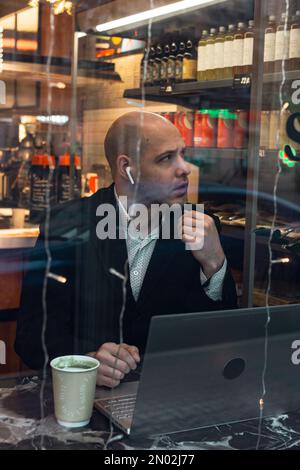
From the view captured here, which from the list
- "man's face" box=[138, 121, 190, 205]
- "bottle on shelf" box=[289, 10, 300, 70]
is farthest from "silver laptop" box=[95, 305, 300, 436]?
"bottle on shelf" box=[289, 10, 300, 70]

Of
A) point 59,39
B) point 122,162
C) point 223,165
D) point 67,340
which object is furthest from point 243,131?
point 67,340

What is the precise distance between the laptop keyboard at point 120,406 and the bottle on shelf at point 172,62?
1.22m

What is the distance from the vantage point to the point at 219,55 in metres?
1.94

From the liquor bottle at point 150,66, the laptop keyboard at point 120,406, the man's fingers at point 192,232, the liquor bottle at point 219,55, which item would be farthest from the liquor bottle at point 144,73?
the laptop keyboard at point 120,406

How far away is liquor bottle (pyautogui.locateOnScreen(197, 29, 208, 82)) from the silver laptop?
1093 mm

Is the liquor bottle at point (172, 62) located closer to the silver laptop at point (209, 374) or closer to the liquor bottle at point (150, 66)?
the liquor bottle at point (150, 66)

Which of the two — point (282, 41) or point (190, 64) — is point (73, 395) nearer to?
point (282, 41)

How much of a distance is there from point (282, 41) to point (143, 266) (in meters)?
0.71

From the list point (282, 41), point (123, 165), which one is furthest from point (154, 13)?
point (123, 165)

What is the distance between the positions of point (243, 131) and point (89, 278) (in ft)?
2.09

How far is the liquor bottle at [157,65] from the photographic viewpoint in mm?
2045

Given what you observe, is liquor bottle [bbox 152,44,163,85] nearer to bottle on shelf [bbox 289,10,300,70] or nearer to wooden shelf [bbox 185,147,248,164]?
wooden shelf [bbox 185,147,248,164]

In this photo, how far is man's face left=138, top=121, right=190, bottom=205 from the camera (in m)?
1.56

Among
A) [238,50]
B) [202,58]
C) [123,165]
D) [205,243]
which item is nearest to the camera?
[205,243]
